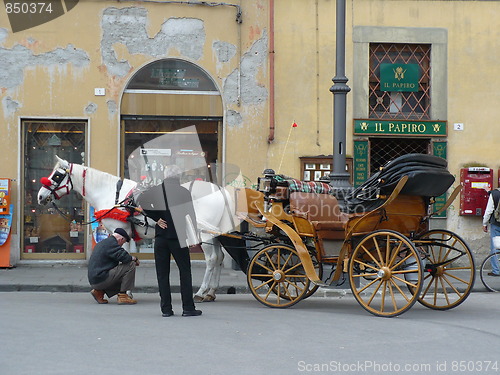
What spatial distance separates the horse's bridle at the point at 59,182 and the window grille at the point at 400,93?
21.4 feet

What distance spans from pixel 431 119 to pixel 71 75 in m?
6.95

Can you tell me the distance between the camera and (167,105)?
1473 centimetres

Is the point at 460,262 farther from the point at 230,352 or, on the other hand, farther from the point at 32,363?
the point at 32,363

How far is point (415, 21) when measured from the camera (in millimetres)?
15141

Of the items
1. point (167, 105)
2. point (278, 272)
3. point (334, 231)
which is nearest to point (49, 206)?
point (167, 105)

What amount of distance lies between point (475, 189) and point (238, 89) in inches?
196

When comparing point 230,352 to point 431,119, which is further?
point 431,119

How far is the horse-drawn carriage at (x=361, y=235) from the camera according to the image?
892 centimetres

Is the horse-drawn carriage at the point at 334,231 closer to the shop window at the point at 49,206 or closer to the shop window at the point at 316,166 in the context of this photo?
the shop window at the point at 49,206

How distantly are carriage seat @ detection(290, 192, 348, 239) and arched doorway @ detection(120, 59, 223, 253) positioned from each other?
5349 millimetres

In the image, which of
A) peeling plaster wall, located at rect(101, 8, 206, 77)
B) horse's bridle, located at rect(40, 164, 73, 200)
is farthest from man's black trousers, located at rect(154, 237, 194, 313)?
peeling plaster wall, located at rect(101, 8, 206, 77)

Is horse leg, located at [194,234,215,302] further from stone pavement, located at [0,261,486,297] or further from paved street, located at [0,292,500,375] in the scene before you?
stone pavement, located at [0,261,486,297]

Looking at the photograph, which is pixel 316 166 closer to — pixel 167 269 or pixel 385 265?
pixel 385 265

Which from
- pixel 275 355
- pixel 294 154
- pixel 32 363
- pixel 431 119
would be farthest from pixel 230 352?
pixel 431 119
